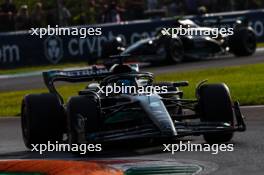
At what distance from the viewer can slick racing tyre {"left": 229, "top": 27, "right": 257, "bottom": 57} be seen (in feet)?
85.6

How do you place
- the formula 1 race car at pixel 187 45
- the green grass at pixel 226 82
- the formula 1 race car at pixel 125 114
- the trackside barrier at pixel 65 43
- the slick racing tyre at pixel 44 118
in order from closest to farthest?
1. the formula 1 race car at pixel 125 114
2. the slick racing tyre at pixel 44 118
3. the green grass at pixel 226 82
4. the formula 1 race car at pixel 187 45
5. the trackside barrier at pixel 65 43

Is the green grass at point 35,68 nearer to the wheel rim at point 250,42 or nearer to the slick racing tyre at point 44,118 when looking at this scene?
the wheel rim at point 250,42

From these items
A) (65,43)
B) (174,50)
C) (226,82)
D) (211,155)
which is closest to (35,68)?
(65,43)

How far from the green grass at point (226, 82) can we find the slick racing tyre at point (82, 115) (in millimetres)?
5090

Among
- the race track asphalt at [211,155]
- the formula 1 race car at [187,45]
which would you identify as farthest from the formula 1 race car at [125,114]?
the formula 1 race car at [187,45]

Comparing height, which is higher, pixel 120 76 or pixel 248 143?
pixel 120 76

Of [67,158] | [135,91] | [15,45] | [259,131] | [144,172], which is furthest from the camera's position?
[15,45]

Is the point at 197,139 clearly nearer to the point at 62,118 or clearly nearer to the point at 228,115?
the point at 228,115

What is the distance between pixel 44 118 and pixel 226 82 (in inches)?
324

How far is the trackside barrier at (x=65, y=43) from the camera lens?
27.6 meters

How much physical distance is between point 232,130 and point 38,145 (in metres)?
2.43

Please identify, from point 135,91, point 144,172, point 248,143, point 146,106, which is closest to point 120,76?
point 135,91

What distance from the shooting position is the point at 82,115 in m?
10.1

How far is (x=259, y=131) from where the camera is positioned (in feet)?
37.8
